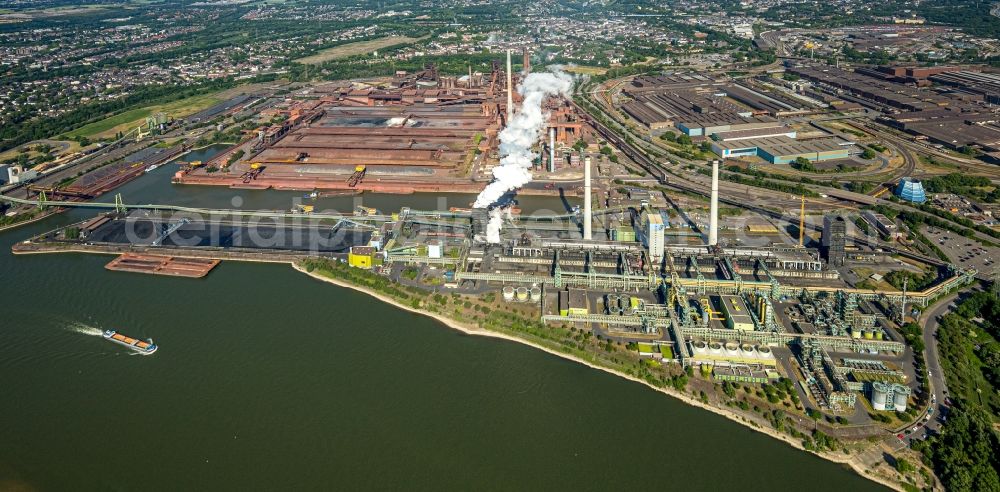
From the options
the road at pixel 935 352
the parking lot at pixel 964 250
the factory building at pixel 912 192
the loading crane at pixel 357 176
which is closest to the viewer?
the road at pixel 935 352

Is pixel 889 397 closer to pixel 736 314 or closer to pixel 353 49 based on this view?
pixel 736 314

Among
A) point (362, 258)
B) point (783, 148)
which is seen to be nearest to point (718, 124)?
point (783, 148)

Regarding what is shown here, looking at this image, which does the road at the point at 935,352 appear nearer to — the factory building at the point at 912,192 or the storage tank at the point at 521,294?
the factory building at the point at 912,192

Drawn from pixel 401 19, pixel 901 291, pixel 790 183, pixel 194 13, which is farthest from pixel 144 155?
pixel 194 13

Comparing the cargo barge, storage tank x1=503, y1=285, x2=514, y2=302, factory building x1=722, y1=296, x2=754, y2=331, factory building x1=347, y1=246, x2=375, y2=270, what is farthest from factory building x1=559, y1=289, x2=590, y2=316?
the cargo barge

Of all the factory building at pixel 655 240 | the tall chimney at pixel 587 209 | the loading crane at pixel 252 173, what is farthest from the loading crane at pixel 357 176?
the factory building at pixel 655 240

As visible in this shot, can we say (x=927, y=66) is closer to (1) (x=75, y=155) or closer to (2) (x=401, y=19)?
(1) (x=75, y=155)

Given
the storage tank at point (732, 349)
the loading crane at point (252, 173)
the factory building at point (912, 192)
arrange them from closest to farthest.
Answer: the storage tank at point (732, 349) < the factory building at point (912, 192) < the loading crane at point (252, 173)
